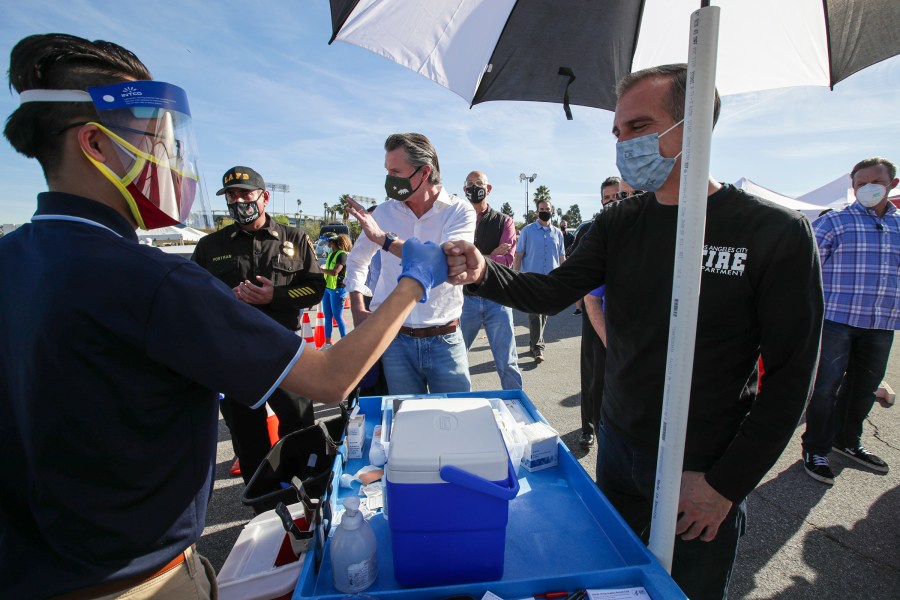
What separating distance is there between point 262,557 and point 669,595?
1.53m

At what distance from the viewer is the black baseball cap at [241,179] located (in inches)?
121

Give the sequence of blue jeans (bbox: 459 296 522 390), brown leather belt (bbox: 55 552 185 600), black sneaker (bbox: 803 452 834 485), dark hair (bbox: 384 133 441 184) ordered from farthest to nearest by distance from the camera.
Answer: blue jeans (bbox: 459 296 522 390) < black sneaker (bbox: 803 452 834 485) < dark hair (bbox: 384 133 441 184) < brown leather belt (bbox: 55 552 185 600)

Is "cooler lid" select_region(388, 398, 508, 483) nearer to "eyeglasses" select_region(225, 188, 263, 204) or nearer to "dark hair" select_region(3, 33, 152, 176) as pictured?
"dark hair" select_region(3, 33, 152, 176)

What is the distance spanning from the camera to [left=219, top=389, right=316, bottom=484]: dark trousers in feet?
10.2

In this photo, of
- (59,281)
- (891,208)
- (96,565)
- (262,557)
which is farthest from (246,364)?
(891,208)

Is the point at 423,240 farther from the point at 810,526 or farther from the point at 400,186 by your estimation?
the point at 810,526

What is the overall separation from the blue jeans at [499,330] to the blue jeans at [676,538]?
2.01 m

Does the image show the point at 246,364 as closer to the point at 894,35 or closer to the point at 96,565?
the point at 96,565

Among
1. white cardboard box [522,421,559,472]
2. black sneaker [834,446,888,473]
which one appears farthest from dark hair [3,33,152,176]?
black sneaker [834,446,888,473]

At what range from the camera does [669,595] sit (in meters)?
1.03

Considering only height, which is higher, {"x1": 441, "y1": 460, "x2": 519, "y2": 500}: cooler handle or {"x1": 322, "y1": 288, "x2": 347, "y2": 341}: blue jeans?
{"x1": 441, "y1": 460, "x2": 519, "y2": 500}: cooler handle

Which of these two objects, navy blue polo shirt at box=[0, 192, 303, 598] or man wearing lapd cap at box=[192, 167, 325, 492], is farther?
man wearing lapd cap at box=[192, 167, 325, 492]

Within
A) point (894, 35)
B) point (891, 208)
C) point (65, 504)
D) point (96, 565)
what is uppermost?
point (894, 35)

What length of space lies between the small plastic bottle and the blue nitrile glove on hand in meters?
0.67
